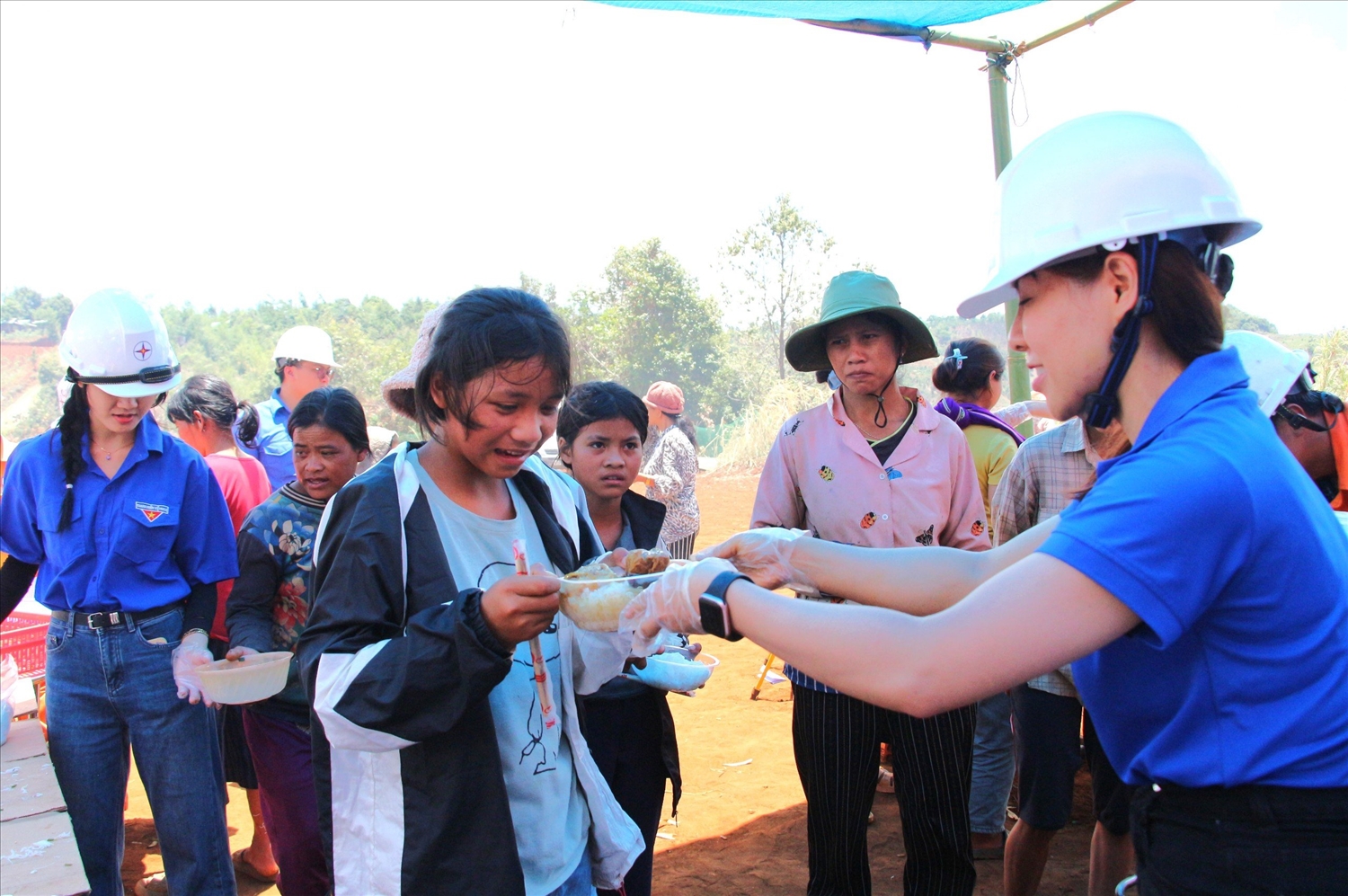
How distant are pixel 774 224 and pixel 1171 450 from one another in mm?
26078

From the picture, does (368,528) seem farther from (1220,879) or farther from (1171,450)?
(1220,879)

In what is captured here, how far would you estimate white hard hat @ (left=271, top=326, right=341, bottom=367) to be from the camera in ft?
19.4

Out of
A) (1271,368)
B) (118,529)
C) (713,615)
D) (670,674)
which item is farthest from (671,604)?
(118,529)

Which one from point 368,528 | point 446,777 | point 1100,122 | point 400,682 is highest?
Answer: point 1100,122

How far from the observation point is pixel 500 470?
1944 millimetres

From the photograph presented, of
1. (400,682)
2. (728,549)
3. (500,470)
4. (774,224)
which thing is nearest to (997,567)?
(728,549)

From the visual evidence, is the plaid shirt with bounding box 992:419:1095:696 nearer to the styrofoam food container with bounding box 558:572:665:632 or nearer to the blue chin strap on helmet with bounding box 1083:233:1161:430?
the blue chin strap on helmet with bounding box 1083:233:1161:430

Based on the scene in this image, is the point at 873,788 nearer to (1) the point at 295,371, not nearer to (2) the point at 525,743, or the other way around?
(2) the point at 525,743

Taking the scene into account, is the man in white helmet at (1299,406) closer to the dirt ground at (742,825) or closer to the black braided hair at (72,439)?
the dirt ground at (742,825)

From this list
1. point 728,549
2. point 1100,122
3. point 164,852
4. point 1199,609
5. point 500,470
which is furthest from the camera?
point 164,852

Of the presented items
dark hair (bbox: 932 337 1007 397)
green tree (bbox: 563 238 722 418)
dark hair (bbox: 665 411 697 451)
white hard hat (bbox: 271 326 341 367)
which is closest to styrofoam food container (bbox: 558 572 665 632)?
dark hair (bbox: 932 337 1007 397)

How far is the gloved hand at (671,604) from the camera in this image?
5.34ft

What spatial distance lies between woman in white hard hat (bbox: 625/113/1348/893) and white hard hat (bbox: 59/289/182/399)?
2672 millimetres

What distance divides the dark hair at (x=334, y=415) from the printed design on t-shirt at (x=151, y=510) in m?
0.52
